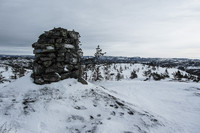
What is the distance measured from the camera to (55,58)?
45.6 ft

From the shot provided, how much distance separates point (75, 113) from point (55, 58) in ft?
22.2

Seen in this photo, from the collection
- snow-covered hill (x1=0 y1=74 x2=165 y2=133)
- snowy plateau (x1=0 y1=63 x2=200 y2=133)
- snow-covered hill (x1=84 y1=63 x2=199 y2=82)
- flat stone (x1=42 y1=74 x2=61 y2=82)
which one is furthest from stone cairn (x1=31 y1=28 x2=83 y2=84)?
snow-covered hill (x1=84 y1=63 x2=199 y2=82)

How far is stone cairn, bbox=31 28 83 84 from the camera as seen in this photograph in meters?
13.2

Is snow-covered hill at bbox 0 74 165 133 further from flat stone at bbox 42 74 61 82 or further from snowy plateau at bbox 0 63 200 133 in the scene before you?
flat stone at bbox 42 74 61 82

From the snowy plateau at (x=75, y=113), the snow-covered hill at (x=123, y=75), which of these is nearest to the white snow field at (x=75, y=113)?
the snowy plateau at (x=75, y=113)

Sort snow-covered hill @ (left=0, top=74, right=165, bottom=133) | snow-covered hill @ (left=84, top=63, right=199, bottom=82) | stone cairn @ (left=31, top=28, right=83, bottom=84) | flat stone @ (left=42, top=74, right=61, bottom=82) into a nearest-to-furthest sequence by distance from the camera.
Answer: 1. snow-covered hill @ (left=0, top=74, right=165, bottom=133)
2. flat stone @ (left=42, top=74, right=61, bottom=82)
3. stone cairn @ (left=31, top=28, right=83, bottom=84)
4. snow-covered hill @ (left=84, top=63, right=199, bottom=82)

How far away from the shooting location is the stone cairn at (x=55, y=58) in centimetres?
1323

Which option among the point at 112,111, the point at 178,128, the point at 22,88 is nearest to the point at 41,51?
the point at 22,88

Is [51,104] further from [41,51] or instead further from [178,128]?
[178,128]

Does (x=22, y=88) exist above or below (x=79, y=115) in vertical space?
above

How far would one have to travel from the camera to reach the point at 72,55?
14461mm

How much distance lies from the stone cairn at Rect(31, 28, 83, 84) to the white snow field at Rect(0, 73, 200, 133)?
2.75ft

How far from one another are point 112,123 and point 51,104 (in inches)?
191

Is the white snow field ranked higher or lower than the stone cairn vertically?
lower
